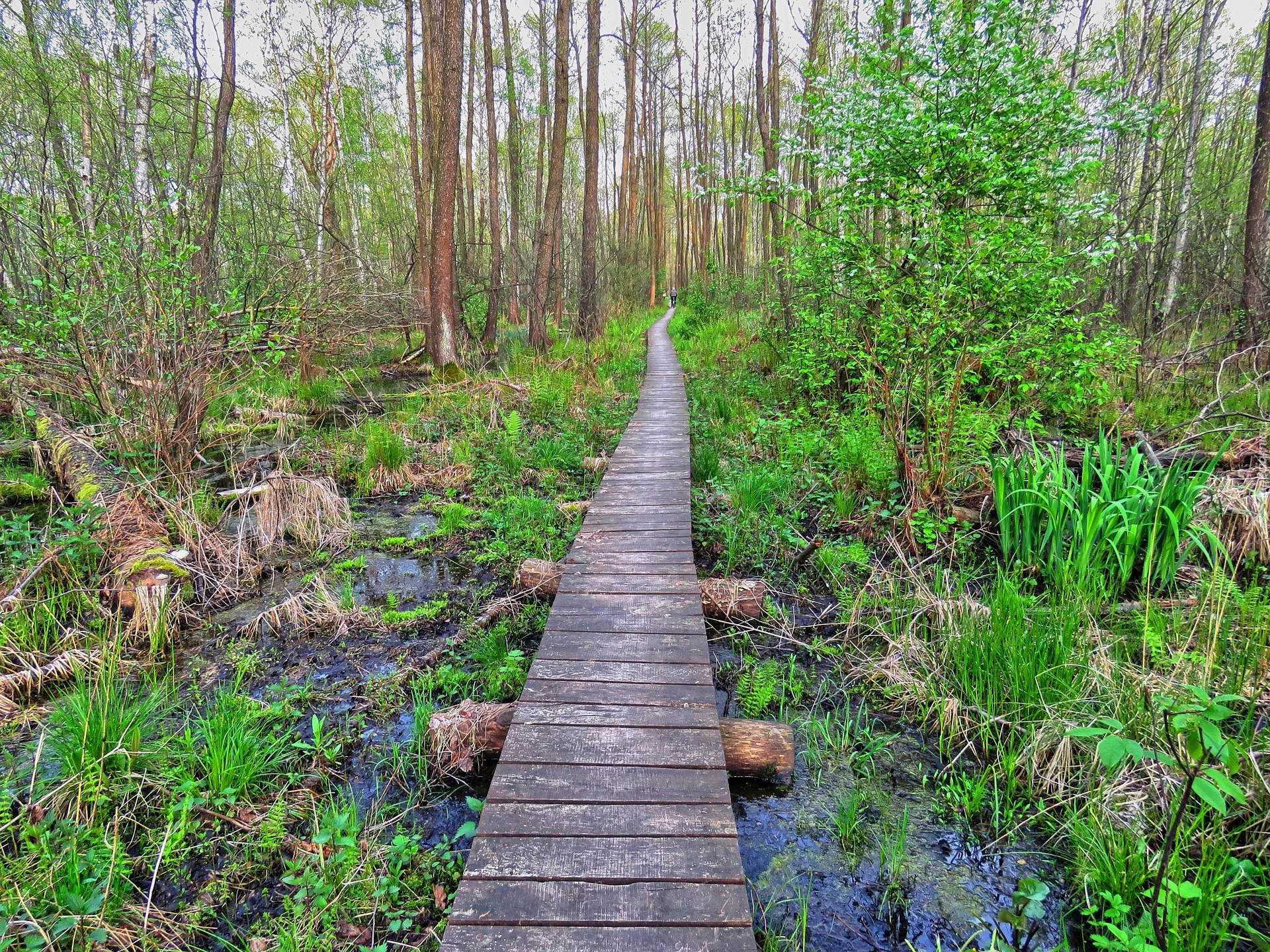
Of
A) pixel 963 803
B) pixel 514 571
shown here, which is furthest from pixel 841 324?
pixel 963 803

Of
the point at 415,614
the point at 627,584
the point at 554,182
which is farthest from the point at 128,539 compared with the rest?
the point at 554,182

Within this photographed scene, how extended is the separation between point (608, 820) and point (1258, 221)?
10.3 m

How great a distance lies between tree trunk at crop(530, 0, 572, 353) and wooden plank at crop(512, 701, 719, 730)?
32.2 ft

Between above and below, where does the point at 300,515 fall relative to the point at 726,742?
above

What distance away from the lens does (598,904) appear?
1764mm

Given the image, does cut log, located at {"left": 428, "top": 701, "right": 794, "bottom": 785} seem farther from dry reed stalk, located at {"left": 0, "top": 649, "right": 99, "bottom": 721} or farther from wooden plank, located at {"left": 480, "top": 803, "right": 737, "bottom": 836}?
dry reed stalk, located at {"left": 0, "top": 649, "right": 99, "bottom": 721}

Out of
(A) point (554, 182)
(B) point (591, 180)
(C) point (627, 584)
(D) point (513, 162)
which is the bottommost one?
(C) point (627, 584)

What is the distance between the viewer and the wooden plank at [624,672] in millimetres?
2857

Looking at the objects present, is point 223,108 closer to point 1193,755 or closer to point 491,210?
point 491,210

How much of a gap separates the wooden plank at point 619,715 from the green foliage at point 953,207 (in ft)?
9.93

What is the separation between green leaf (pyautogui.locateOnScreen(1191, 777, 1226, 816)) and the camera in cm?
129

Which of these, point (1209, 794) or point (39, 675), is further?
point (39, 675)

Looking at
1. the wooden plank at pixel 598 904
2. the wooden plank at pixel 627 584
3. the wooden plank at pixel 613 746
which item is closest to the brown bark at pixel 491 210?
the wooden plank at pixel 627 584

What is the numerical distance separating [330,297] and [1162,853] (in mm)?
8071
